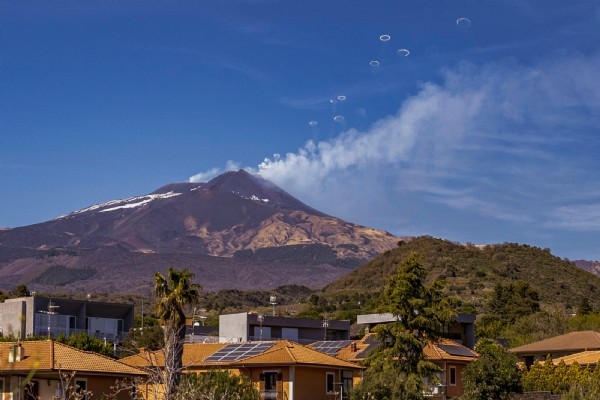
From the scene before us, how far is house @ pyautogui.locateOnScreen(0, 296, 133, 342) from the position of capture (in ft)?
241

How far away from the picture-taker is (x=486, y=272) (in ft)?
452

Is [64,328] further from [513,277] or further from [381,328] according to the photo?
[513,277]

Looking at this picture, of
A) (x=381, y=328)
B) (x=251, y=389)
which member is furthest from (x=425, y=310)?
(x=251, y=389)

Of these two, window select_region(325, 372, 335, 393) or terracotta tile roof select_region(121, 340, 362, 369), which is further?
window select_region(325, 372, 335, 393)

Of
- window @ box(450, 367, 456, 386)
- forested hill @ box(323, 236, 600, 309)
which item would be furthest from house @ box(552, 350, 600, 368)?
Result: forested hill @ box(323, 236, 600, 309)

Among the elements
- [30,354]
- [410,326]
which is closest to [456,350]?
[410,326]

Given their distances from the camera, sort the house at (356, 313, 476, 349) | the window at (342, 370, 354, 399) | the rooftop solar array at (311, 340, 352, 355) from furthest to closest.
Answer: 1. the house at (356, 313, 476, 349)
2. the rooftop solar array at (311, 340, 352, 355)
3. the window at (342, 370, 354, 399)

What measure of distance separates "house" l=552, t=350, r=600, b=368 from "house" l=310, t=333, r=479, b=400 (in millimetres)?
5213

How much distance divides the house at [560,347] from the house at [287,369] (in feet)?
47.6

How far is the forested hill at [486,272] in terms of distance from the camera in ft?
412

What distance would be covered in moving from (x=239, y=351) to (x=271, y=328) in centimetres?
1960

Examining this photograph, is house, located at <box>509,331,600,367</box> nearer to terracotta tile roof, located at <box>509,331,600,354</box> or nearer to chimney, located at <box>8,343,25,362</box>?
terracotta tile roof, located at <box>509,331,600,354</box>

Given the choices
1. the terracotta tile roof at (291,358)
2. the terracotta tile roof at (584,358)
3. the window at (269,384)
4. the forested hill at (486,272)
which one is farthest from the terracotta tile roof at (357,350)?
the forested hill at (486,272)

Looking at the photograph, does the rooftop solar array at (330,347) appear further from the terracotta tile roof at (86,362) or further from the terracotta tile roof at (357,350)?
the terracotta tile roof at (86,362)
